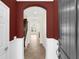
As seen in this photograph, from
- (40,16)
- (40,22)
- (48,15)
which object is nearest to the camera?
(48,15)

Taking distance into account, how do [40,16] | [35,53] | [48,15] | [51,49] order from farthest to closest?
[40,16]
[35,53]
[48,15]
[51,49]

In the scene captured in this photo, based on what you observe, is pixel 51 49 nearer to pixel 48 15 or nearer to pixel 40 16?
pixel 48 15

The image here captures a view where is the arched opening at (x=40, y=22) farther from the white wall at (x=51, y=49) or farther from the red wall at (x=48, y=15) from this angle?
the white wall at (x=51, y=49)

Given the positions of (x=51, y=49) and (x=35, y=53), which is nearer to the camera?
(x=51, y=49)

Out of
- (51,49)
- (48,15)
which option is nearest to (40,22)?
(48,15)

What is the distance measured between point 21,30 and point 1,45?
8.83 ft

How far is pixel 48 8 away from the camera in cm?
603

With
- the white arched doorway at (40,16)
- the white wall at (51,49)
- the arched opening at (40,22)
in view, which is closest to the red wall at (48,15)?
the white wall at (51,49)

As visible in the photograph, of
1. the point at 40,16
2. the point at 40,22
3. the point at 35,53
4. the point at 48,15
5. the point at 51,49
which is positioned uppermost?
the point at 40,16

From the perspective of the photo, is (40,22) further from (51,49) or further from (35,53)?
(51,49)

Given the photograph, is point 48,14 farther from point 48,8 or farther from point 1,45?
point 1,45

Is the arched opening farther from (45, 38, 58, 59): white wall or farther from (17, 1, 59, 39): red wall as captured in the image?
(45, 38, 58, 59): white wall

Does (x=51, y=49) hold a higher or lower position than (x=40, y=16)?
lower

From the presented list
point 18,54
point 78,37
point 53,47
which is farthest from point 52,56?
point 78,37
